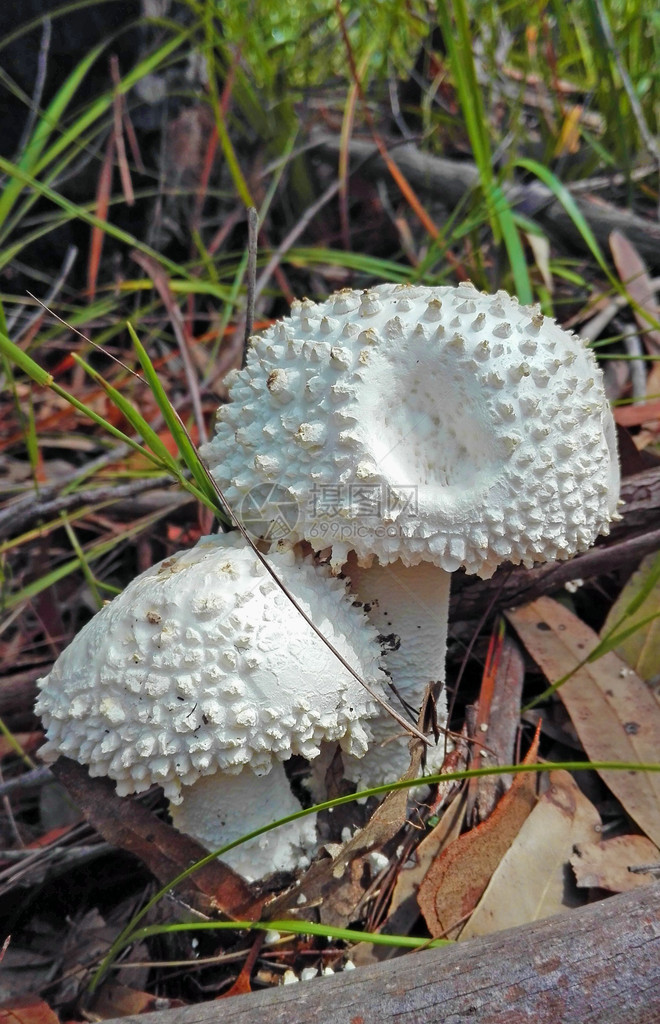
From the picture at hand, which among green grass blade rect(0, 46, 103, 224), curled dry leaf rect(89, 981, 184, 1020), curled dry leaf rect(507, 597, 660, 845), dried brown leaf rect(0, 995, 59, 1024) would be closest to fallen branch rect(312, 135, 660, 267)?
green grass blade rect(0, 46, 103, 224)

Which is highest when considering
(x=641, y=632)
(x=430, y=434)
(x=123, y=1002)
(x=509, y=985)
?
(x=430, y=434)

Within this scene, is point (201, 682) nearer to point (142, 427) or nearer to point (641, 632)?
point (142, 427)

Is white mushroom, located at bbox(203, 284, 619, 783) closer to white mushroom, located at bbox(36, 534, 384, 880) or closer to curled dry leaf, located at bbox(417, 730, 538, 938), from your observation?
white mushroom, located at bbox(36, 534, 384, 880)

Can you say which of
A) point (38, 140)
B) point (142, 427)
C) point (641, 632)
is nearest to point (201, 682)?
point (142, 427)

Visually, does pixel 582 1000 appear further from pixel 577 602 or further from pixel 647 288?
pixel 647 288

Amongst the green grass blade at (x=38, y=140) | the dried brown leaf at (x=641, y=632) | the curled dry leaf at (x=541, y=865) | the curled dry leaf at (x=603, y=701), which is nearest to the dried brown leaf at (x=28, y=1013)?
the curled dry leaf at (x=541, y=865)

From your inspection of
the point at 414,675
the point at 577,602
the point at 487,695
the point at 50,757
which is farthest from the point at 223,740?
the point at 577,602

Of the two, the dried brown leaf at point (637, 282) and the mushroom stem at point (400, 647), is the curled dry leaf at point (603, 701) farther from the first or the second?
the dried brown leaf at point (637, 282)
